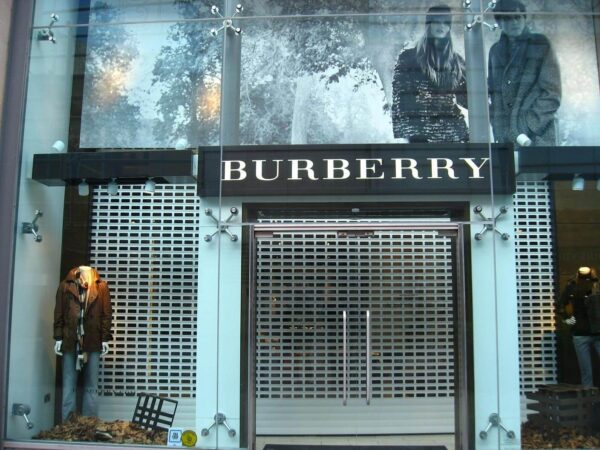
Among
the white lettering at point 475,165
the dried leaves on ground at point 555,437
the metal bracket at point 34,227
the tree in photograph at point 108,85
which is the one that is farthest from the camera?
the tree in photograph at point 108,85

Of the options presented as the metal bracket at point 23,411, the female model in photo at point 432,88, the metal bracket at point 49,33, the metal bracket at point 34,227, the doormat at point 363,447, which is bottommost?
the doormat at point 363,447

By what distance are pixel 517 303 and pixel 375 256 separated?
141 cm

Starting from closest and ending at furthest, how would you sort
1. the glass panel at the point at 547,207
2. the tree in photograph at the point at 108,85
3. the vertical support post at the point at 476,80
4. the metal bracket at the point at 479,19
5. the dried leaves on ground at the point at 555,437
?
the dried leaves on ground at the point at 555,437
the glass panel at the point at 547,207
the vertical support post at the point at 476,80
the metal bracket at the point at 479,19
the tree in photograph at the point at 108,85

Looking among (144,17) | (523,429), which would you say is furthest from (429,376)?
(144,17)

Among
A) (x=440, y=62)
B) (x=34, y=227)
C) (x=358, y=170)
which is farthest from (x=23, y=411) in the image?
(x=440, y=62)

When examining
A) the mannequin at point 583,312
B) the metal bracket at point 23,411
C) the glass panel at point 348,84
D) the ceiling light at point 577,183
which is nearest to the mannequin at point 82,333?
the metal bracket at point 23,411

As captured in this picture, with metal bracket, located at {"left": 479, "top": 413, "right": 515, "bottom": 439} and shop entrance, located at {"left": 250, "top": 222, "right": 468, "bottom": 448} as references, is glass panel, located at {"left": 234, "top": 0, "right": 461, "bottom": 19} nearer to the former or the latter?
shop entrance, located at {"left": 250, "top": 222, "right": 468, "bottom": 448}

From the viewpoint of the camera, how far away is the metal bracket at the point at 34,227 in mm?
5527

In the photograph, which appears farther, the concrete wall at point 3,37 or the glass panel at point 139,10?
the glass panel at point 139,10

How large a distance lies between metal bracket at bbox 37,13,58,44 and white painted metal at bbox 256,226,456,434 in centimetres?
299

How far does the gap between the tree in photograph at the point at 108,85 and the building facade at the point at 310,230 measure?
0.11 ft

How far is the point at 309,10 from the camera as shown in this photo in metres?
5.94

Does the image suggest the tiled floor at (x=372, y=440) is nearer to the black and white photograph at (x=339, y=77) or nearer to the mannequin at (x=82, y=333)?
the mannequin at (x=82, y=333)

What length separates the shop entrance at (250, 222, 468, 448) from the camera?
5414mm
